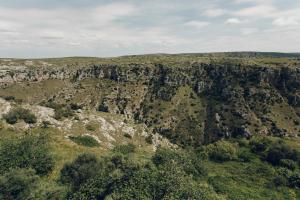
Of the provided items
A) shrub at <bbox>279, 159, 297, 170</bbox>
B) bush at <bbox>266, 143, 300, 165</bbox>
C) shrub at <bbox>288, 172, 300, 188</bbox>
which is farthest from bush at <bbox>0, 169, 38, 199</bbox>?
bush at <bbox>266, 143, 300, 165</bbox>

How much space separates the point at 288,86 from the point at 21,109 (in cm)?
15054

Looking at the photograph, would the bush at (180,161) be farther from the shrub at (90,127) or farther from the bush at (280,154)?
the bush at (280,154)

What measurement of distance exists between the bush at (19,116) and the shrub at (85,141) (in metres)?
14.7

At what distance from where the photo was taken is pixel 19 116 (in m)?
99.4

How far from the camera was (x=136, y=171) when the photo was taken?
61.0m

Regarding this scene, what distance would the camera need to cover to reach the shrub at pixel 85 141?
97.3 meters

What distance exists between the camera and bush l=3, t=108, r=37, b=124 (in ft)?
319

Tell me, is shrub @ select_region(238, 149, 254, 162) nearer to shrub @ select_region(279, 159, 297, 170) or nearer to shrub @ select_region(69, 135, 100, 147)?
shrub @ select_region(279, 159, 297, 170)

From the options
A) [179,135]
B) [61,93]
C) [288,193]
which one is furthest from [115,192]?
[61,93]

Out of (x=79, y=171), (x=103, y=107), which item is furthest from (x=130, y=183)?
(x=103, y=107)

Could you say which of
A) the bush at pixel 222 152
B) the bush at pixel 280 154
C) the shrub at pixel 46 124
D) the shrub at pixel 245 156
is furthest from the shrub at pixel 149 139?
the bush at pixel 280 154

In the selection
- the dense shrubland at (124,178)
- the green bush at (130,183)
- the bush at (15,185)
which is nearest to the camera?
the green bush at (130,183)

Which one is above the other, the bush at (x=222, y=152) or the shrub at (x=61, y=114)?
the shrub at (x=61, y=114)

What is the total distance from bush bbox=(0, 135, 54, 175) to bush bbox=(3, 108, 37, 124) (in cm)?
2627
